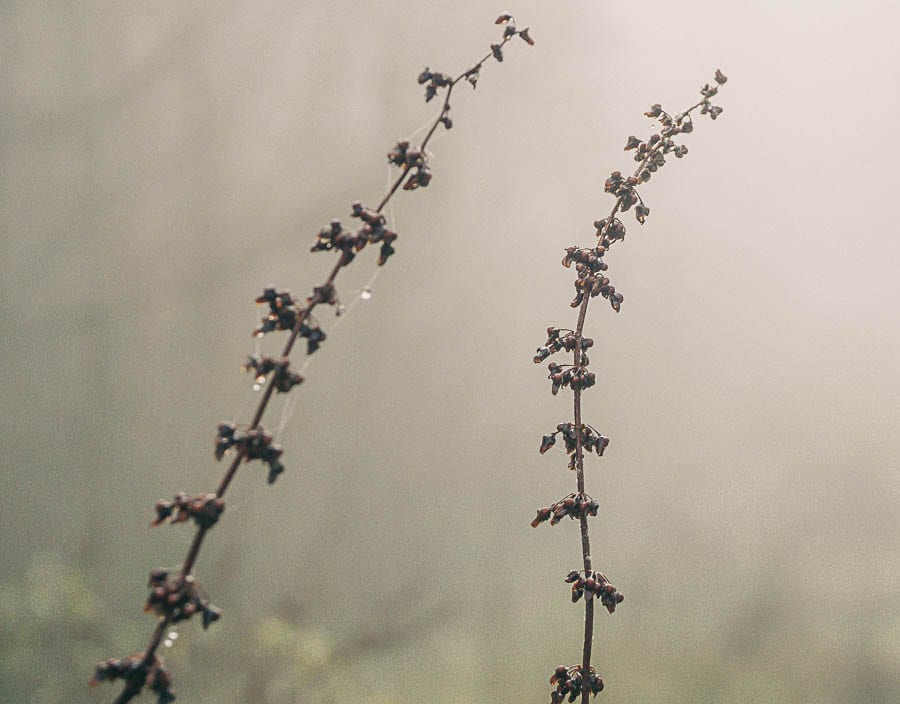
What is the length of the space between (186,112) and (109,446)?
506 millimetres

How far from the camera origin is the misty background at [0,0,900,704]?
114 cm

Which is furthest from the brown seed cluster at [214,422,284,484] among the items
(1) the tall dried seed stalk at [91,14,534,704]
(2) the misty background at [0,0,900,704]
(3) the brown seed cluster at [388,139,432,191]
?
(2) the misty background at [0,0,900,704]

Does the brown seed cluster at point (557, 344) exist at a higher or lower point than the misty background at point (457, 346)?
lower

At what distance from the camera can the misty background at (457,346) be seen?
114cm

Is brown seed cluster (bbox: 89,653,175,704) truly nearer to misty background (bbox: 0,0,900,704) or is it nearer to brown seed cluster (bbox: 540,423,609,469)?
brown seed cluster (bbox: 540,423,609,469)

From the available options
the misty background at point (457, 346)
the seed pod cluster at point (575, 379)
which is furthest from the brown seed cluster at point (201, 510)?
the misty background at point (457, 346)

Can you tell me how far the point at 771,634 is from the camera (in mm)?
1136

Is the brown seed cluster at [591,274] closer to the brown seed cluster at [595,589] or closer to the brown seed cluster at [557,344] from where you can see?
the brown seed cluster at [557,344]

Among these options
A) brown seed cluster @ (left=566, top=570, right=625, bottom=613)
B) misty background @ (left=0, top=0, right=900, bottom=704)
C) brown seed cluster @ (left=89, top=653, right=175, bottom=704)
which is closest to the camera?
brown seed cluster @ (left=89, top=653, right=175, bottom=704)

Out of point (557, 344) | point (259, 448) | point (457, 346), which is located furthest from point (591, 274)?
point (457, 346)

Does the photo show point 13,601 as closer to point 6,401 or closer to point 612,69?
point 6,401

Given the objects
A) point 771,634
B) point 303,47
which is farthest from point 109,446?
point 771,634

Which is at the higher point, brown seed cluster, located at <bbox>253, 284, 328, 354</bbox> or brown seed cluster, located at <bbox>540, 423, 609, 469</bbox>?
brown seed cluster, located at <bbox>540, 423, 609, 469</bbox>

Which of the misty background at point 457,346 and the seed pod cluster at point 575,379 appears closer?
the seed pod cluster at point 575,379
